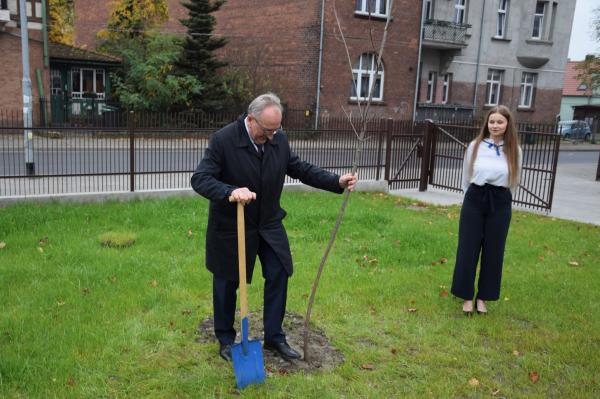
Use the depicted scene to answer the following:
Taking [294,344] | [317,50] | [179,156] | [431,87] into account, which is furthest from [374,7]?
[294,344]

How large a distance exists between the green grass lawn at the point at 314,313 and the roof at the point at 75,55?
19707 mm

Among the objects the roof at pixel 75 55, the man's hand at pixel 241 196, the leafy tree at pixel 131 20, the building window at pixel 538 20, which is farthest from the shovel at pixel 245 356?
the building window at pixel 538 20

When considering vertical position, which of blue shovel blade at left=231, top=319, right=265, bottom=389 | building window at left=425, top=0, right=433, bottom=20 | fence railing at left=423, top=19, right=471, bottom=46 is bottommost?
blue shovel blade at left=231, top=319, right=265, bottom=389

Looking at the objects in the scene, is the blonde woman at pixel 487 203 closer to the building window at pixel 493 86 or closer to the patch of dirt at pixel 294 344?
the patch of dirt at pixel 294 344

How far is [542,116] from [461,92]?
7.40 m

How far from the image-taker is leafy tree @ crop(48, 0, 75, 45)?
3606 cm

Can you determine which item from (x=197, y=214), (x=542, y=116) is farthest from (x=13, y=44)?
(x=542, y=116)

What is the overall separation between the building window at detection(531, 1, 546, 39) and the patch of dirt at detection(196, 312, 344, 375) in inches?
1373

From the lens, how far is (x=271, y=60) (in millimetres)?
28141

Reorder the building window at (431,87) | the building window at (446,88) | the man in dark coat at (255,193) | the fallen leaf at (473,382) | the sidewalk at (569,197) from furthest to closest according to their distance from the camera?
the building window at (446,88)
the building window at (431,87)
the sidewalk at (569,197)
the fallen leaf at (473,382)
the man in dark coat at (255,193)

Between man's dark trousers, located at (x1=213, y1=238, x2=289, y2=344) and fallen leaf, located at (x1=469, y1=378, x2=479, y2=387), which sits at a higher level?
man's dark trousers, located at (x1=213, y1=238, x2=289, y2=344)

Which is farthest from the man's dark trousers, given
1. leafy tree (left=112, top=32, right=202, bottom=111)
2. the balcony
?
the balcony

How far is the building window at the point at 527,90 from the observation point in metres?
35.9

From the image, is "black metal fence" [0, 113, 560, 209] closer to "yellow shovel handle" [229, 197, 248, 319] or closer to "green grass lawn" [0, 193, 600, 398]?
"green grass lawn" [0, 193, 600, 398]
